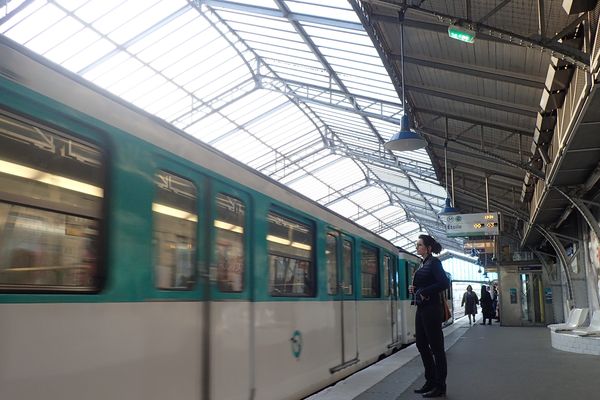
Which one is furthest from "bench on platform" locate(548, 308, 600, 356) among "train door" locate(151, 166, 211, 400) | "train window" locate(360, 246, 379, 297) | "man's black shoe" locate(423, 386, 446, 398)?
"train door" locate(151, 166, 211, 400)

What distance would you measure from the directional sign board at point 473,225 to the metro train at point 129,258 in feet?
40.4

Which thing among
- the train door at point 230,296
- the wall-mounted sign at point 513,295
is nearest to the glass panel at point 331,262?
the train door at point 230,296

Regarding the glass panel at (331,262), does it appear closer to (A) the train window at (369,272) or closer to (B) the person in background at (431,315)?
(B) the person in background at (431,315)

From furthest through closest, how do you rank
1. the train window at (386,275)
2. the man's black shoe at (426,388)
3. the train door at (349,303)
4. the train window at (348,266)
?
the train window at (386,275) < the train window at (348,266) < the train door at (349,303) < the man's black shoe at (426,388)

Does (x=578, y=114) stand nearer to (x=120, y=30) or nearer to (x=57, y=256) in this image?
(x=57, y=256)

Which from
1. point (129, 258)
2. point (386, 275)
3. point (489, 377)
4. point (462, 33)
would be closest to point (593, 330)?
point (386, 275)

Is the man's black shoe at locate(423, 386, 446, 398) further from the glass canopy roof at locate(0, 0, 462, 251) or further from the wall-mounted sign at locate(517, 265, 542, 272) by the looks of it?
the wall-mounted sign at locate(517, 265, 542, 272)

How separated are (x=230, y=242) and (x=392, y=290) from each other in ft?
23.8

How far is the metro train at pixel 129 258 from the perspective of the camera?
8.91 feet

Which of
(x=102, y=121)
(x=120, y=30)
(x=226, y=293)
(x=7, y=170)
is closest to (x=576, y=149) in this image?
(x=226, y=293)

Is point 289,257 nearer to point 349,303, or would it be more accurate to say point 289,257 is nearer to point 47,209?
point 349,303

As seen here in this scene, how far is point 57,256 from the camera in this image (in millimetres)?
2936

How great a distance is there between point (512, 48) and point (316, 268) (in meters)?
4.32

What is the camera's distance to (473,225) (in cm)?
1739
